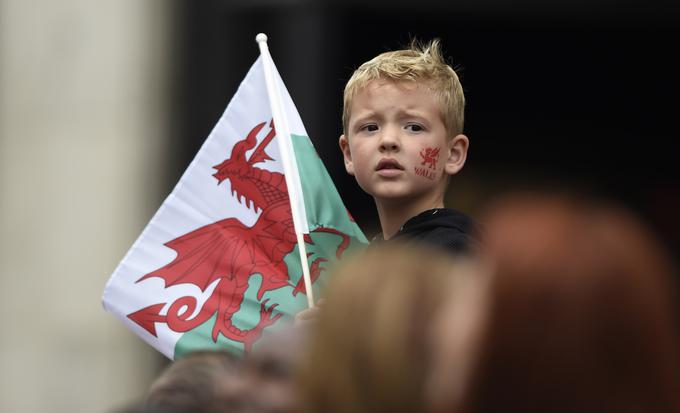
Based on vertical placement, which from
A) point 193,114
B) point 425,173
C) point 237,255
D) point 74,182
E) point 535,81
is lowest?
point 237,255

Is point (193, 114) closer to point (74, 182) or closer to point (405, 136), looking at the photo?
point (74, 182)

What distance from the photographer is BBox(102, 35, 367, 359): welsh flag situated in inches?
169

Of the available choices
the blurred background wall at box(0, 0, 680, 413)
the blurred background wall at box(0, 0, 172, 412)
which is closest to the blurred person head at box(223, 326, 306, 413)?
the blurred background wall at box(0, 0, 680, 413)

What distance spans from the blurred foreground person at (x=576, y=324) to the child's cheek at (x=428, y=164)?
1973mm

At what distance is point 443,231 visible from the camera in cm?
359

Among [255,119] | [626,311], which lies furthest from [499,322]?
[255,119]

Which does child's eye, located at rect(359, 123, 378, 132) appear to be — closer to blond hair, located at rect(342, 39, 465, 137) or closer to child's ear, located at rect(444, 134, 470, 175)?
blond hair, located at rect(342, 39, 465, 137)

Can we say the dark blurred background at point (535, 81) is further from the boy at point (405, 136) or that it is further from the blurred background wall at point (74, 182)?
the boy at point (405, 136)

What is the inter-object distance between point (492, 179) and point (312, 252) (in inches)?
147

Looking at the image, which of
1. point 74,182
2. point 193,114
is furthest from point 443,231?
point 74,182

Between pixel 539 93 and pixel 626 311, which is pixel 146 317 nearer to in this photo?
pixel 626 311

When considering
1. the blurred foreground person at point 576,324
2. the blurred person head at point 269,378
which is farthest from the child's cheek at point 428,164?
the blurred foreground person at point 576,324

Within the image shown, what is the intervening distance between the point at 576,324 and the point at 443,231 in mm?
1773

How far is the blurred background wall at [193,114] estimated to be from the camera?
8.10m
